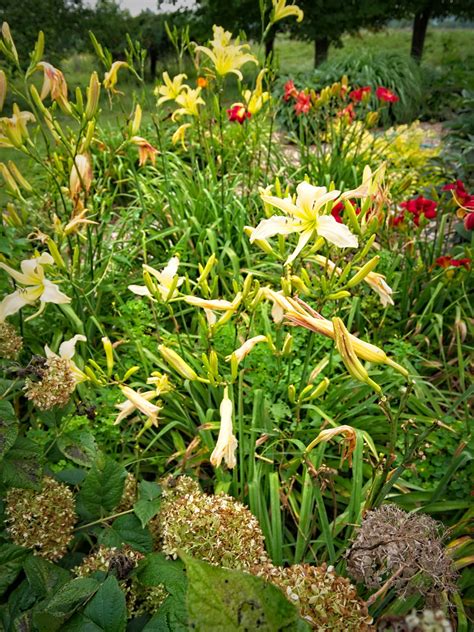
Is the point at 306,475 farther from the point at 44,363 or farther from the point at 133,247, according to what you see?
the point at 133,247

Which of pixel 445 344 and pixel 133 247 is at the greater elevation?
pixel 133 247

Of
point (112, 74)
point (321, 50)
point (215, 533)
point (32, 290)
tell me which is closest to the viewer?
point (215, 533)

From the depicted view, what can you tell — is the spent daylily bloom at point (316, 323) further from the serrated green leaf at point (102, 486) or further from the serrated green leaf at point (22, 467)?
Result: the serrated green leaf at point (22, 467)

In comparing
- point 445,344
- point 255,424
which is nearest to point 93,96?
point 255,424

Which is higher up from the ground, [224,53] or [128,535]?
[224,53]

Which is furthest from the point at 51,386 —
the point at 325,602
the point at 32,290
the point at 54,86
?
the point at 54,86

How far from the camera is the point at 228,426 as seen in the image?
128 cm

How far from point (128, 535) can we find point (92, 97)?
1.27 metres

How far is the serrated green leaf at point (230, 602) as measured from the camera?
521 millimetres

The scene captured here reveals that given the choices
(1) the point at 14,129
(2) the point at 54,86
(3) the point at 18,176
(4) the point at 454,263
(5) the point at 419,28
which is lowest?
(4) the point at 454,263

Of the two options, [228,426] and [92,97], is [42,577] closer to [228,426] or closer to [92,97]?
[228,426]

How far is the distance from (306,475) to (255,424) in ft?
0.75

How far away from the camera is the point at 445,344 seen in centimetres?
260

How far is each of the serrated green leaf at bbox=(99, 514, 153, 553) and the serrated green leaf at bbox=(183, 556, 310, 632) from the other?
674 millimetres
